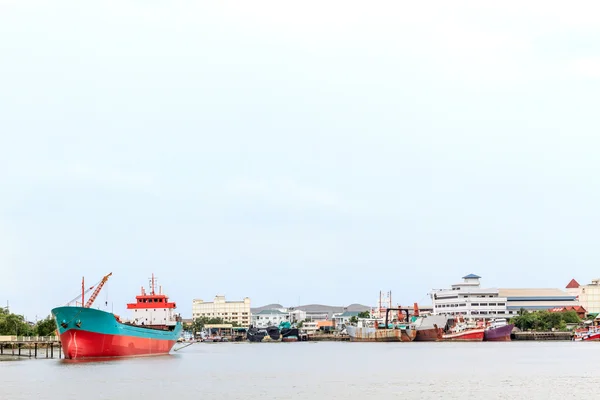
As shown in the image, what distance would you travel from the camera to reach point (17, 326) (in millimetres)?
115000

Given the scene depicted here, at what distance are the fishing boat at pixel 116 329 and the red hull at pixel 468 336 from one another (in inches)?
2969

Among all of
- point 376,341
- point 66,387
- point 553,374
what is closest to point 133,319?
point 66,387

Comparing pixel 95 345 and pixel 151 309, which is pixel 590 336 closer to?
pixel 151 309

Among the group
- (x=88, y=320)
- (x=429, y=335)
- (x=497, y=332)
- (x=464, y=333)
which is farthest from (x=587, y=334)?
(x=88, y=320)

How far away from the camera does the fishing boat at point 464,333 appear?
508 feet

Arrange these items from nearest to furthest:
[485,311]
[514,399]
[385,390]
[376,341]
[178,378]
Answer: [514,399] → [385,390] → [178,378] → [376,341] → [485,311]

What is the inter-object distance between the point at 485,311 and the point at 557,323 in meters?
22.3

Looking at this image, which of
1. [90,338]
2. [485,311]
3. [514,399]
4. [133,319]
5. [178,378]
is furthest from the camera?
[485,311]

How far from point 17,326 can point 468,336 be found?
7755 centimetres

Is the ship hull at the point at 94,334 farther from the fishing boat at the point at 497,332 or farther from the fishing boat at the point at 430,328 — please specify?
the fishing boat at the point at 430,328

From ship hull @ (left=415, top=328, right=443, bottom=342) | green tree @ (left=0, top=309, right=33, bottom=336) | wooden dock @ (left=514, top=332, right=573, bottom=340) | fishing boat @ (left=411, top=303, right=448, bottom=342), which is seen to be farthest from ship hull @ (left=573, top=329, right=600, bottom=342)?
green tree @ (left=0, top=309, right=33, bottom=336)

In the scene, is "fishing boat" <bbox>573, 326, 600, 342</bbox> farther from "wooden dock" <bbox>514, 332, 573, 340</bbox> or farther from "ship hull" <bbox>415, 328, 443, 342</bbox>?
"ship hull" <bbox>415, 328, 443, 342</bbox>

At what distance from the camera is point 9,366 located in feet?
250

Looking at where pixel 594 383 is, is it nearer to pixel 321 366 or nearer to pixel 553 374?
pixel 553 374
